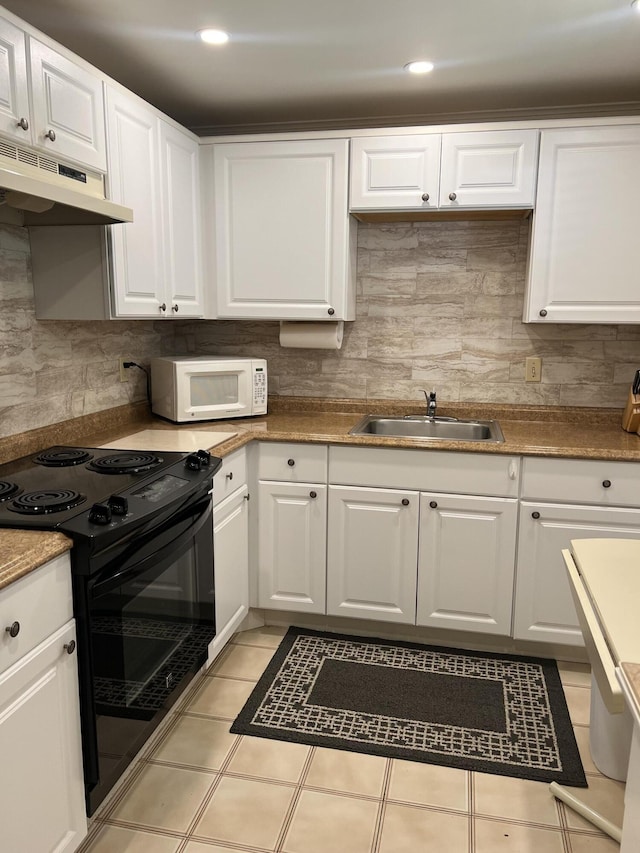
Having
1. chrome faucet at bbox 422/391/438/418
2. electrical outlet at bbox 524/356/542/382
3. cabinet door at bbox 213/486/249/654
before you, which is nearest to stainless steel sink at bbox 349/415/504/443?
chrome faucet at bbox 422/391/438/418

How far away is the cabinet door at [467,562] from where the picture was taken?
2.61 metres

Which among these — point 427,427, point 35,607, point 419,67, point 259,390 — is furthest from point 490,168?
point 35,607

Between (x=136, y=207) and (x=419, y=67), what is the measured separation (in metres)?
1.15

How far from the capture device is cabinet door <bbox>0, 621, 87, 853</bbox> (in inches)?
52.0

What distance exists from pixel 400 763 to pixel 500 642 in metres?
0.83

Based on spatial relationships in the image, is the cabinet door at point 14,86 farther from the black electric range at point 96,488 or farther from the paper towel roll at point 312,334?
the paper towel roll at point 312,334

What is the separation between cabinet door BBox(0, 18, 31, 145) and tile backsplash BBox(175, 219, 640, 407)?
64.8 inches

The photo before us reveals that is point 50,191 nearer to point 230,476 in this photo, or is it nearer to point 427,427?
point 230,476

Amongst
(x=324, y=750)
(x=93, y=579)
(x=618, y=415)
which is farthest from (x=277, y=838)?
(x=618, y=415)

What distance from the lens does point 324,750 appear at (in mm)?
2156

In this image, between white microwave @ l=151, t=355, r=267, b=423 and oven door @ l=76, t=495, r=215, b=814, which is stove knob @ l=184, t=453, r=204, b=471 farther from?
white microwave @ l=151, t=355, r=267, b=423

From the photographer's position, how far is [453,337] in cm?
313

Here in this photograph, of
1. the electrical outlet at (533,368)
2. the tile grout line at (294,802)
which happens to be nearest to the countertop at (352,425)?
the electrical outlet at (533,368)

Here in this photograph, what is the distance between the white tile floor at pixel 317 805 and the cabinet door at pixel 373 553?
2.40 ft
